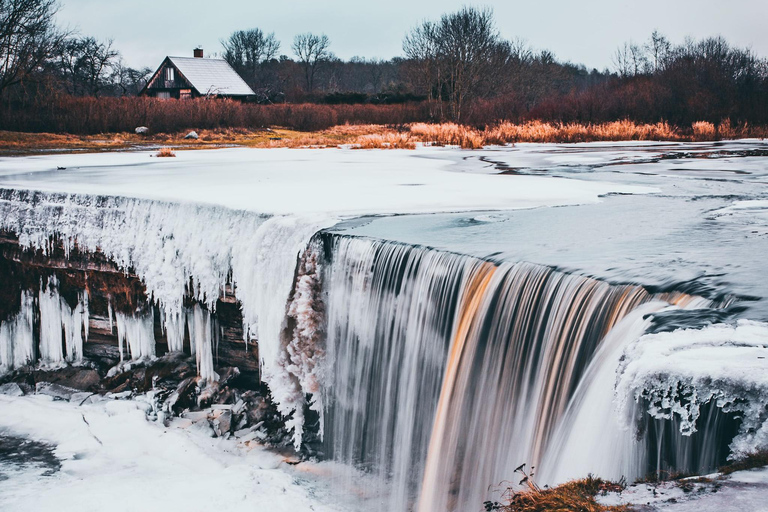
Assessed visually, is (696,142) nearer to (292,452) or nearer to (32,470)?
(292,452)

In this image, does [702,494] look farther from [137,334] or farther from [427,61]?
[427,61]

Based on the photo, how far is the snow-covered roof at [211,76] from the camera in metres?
44.8

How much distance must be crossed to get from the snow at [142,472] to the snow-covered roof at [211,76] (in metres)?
38.6

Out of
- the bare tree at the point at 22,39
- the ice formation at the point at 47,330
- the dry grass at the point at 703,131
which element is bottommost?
the ice formation at the point at 47,330

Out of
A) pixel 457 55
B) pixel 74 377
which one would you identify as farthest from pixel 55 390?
pixel 457 55

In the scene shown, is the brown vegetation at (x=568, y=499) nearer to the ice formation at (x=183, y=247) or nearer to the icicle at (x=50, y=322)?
the ice formation at (x=183, y=247)

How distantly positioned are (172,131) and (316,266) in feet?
69.3

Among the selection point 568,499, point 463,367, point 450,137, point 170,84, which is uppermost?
point 170,84

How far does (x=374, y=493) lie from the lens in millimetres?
5770

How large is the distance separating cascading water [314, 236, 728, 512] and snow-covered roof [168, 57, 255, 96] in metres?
40.1

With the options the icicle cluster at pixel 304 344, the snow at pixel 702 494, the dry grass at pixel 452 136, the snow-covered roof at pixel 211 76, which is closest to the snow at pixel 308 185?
the icicle cluster at pixel 304 344

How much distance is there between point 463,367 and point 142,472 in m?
2.97

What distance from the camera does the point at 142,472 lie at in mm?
6215

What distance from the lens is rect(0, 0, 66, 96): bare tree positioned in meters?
24.8
